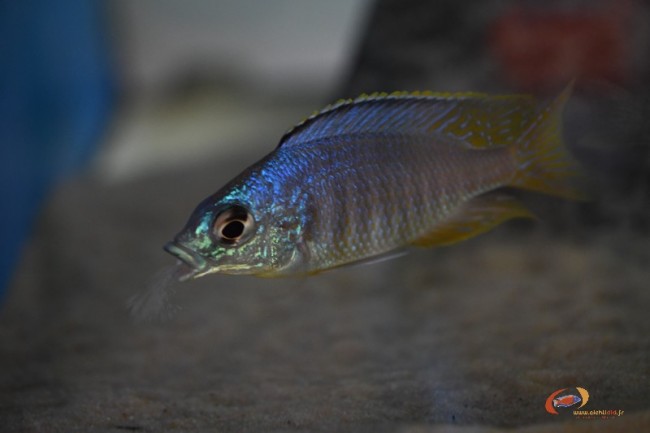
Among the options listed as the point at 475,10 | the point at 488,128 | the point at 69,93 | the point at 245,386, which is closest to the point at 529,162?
the point at 488,128

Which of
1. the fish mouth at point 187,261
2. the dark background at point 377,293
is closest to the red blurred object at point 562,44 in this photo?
the dark background at point 377,293

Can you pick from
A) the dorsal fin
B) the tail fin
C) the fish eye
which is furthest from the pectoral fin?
the fish eye

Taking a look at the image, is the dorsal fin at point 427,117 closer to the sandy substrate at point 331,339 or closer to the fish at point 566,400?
the sandy substrate at point 331,339

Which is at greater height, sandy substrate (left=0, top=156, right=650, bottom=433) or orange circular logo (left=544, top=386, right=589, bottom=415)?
sandy substrate (left=0, top=156, right=650, bottom=433)

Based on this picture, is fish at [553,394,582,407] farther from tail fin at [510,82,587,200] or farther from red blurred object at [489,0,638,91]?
red blurred object at [489,0,638,91]

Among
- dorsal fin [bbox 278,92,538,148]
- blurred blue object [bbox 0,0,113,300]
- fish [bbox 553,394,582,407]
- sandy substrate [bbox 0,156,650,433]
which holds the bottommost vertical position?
fish [bbox 553,394,582,407]

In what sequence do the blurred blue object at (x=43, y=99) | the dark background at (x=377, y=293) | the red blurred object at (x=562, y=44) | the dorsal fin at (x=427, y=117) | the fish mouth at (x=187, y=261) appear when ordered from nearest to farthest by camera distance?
the fish mouth at (x=187, y=261) → the dorsal fin at (x=427, y=117) → the dark background at (x=377, y=293) → the red blurred object at (x=562, y=44) → the blurred blue object at (x=43, y=99)
